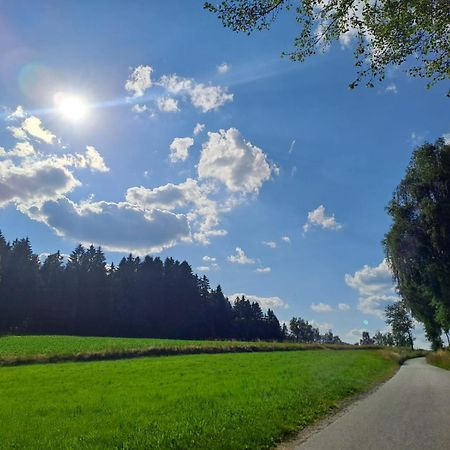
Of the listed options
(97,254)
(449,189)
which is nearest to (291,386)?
(449,189)

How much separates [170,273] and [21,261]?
44.5 metres

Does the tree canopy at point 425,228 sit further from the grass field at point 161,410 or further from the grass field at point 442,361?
the grass field at point 161,410

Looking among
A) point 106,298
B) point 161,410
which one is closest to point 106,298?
point 106,298

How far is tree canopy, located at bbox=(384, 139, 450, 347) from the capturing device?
103ft

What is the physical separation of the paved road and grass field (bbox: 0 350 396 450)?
1.06 metres

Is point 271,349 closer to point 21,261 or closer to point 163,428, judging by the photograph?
point 163,428

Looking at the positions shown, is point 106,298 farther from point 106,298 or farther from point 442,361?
point 442,361

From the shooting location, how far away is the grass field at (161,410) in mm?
9914

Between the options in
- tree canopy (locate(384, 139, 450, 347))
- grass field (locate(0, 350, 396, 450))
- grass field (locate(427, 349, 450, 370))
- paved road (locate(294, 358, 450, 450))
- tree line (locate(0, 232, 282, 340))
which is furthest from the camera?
tree line (locate(0, 232, 282, 340))

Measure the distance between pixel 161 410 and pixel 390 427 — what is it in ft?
21.8

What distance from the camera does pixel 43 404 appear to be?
15.2 meters

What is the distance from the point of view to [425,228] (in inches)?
1272

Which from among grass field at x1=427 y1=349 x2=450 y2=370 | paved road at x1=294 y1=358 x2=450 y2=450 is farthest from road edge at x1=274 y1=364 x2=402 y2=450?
grass field at x1=427 y1=349 x2=450 y2=370

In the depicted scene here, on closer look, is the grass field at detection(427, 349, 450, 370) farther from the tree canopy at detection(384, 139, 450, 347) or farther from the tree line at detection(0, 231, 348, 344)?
the tree line at detection(0, 231, 348, 344)
